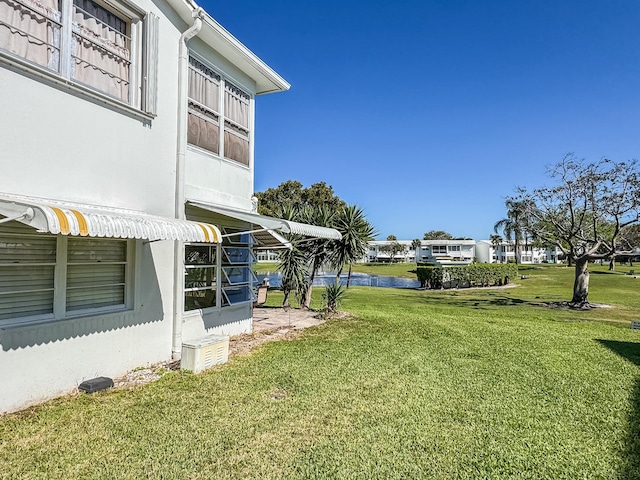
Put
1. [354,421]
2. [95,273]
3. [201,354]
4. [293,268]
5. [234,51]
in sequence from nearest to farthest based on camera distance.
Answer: [354,421], [95,273], [201,354], [234,51], [293,268]

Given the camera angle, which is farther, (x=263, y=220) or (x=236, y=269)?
(x=236, y=269)

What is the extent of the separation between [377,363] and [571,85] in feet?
97.5

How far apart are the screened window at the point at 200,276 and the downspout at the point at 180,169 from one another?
3.24 ft

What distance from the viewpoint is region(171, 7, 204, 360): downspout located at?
1327cm

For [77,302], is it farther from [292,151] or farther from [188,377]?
[292,151]

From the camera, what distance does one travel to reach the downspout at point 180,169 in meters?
13.3

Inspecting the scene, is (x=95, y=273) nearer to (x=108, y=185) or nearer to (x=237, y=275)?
(x=108, y=185)

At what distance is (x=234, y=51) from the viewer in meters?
15.6

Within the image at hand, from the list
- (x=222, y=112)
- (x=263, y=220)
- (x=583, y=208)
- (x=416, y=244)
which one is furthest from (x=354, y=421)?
(x=416, y=244)

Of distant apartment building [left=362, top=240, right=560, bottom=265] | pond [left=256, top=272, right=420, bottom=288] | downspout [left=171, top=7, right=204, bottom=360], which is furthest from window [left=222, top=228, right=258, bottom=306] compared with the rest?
distant apartment building [left=362, top=240, right=560, bottom=265]

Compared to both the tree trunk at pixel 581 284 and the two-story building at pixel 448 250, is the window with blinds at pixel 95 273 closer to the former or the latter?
the tree trunk at pixel 581 284

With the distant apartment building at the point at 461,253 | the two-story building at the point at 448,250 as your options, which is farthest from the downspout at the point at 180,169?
the two-story building at the point at 448,250

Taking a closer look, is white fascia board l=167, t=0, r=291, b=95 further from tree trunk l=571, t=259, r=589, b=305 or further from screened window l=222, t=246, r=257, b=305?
tree trunk l=571, t=259, r=589, b=305

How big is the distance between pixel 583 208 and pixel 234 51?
33485 millimetres
